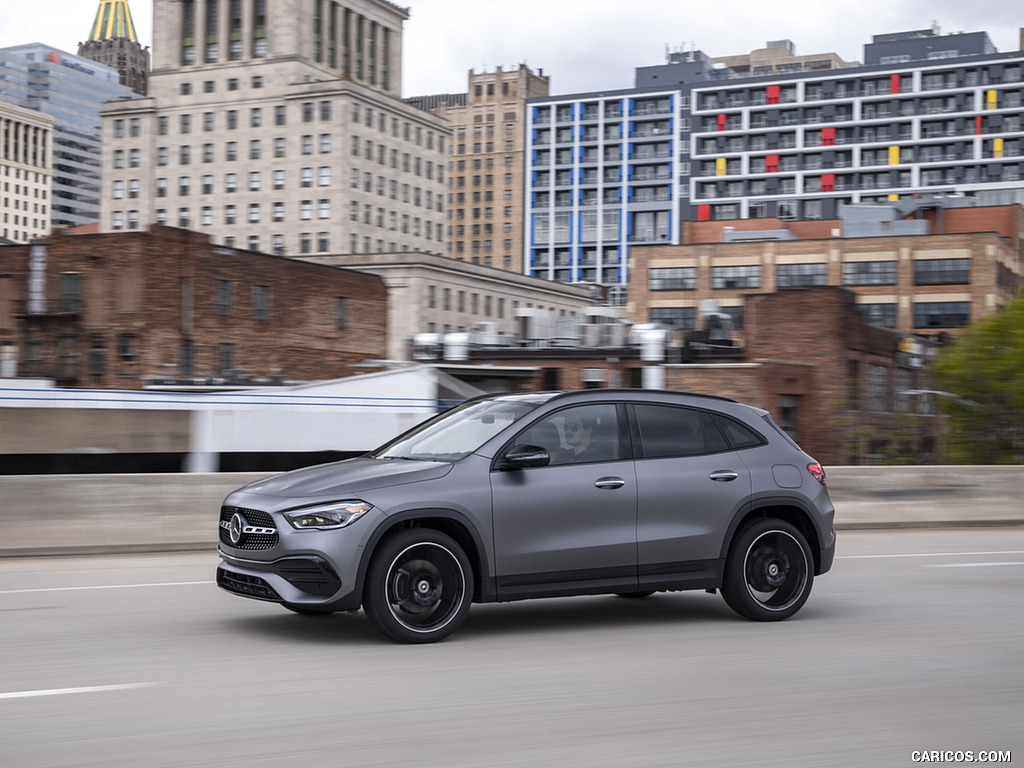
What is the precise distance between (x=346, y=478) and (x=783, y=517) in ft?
10.7

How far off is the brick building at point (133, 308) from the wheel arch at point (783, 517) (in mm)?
51373

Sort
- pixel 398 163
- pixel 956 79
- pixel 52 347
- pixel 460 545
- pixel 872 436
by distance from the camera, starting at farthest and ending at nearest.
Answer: pixel 398 163 → pixel 956 79 → pixel 52 347 → pixel 872 436 → pixel 460 545

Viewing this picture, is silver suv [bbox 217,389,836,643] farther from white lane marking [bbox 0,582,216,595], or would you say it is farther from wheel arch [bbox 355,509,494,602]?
white lane marking [bbox 0,582,216,595]

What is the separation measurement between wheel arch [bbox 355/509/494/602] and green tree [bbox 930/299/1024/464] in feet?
65.3

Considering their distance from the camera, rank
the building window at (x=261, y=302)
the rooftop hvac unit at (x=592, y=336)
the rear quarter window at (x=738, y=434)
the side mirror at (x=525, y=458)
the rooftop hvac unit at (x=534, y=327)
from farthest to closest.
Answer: the building window at (x=261, y=302) < the rooftop hvac unit at (x=534, y=327) < the rooftop hvac unit at (x=592, y=336) < the rear quarter window at (x=738, y=434) < the side mirror at (x=525, y=458)

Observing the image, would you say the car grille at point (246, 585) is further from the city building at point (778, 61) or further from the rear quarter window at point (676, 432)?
the city building at point (778, 61)

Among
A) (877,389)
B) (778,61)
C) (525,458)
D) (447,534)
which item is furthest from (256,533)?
(778,61)

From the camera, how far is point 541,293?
5064 inches

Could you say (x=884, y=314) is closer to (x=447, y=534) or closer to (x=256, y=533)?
(x=447, y=534)

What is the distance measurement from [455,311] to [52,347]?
54.6 metres

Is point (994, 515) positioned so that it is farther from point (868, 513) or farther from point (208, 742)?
point (208, 742)

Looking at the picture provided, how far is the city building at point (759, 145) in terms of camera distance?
125 meters

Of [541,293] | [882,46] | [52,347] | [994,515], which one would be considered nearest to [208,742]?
[994,515]

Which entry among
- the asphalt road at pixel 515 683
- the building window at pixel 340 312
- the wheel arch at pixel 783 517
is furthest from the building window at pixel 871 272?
the wheel arch at pixel 783 517
